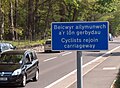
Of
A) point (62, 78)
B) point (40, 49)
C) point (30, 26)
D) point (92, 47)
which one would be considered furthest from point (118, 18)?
point (92, 47)

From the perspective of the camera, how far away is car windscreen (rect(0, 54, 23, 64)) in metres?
16.4

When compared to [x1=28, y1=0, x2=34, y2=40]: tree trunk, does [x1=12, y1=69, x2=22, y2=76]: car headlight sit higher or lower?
lower

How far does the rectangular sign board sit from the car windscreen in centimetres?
951

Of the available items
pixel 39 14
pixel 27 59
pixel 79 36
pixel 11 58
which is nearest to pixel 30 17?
pixel 39 14

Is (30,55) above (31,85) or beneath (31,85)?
above

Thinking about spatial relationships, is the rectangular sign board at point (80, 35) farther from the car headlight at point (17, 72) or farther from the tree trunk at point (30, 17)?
the tree trunk at point (30, 17)

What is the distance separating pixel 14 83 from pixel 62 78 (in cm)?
427

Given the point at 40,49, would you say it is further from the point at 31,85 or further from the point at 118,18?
the point at 118,18

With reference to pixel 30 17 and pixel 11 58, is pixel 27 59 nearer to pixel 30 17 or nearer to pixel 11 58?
pixel 11 58

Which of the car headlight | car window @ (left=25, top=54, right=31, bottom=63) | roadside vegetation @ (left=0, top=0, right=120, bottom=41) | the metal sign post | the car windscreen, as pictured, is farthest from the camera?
roadside vegetation @ (left=0, top=0, right=120, bottom=41)

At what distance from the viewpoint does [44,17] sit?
8194cm

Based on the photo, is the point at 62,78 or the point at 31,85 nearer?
the point at 31,85

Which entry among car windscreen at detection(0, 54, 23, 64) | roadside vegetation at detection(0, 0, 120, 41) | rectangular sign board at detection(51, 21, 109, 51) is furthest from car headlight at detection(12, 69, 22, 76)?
roadside vegetation at detection(0, 0, 120, 41)

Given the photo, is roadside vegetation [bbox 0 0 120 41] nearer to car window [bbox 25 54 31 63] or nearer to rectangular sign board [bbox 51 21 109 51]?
car window [bbox 25 54 31 63]
